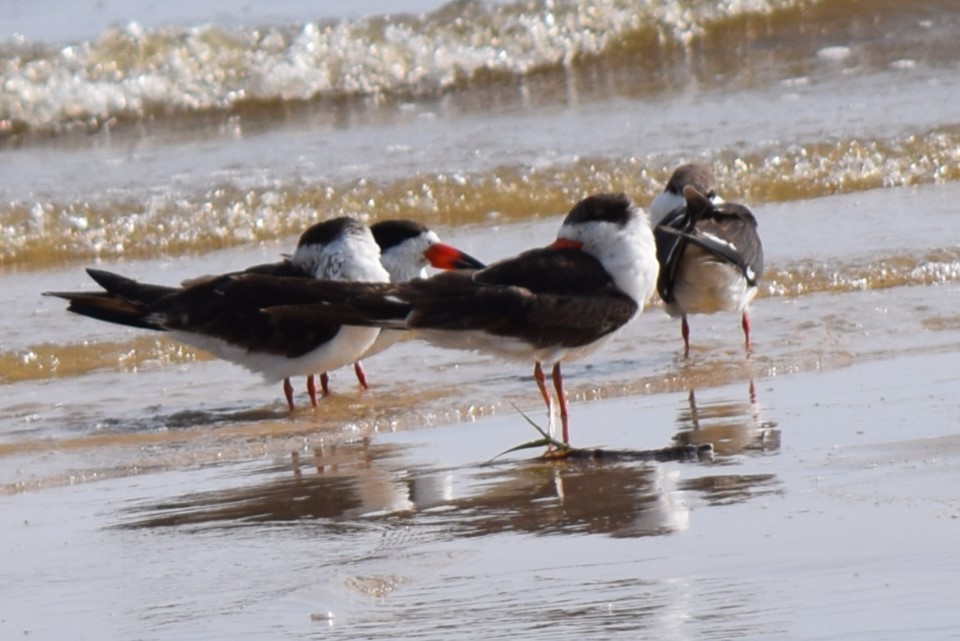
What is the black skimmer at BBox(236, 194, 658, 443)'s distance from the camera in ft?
17.5

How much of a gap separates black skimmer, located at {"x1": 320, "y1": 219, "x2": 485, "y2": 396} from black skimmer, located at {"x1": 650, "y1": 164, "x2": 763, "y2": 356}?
755 millimetres

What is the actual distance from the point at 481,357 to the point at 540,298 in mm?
1297

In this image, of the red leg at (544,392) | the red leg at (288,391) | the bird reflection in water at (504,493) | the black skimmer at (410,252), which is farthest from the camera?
the black skimmer at (410,252)

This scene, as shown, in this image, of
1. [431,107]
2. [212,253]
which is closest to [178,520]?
[212,253]

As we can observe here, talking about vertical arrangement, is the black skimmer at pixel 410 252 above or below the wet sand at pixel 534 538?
above

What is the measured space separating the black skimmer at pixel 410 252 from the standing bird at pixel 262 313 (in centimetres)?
34

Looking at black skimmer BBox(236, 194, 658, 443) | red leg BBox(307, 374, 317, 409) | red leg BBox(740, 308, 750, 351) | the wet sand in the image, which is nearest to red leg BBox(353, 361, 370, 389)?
red leg BBox(307, 374, 317, 409)

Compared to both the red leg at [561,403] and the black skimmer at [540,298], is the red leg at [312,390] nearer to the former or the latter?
the black skimmer at [540,298]

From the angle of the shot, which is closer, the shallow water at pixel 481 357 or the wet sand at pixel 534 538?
the wet sand at pixel 534 538

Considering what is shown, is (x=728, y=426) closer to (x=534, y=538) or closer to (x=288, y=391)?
(x=534, y=538)

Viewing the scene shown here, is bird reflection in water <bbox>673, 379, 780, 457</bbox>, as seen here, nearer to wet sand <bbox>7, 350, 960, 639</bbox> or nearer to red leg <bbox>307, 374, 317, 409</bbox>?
wet sand <bbox>7, 350, 960, 639</bbox>

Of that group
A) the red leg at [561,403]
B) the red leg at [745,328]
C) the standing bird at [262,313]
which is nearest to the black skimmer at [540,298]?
the red leg at [561,403]

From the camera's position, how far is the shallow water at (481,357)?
3.66m

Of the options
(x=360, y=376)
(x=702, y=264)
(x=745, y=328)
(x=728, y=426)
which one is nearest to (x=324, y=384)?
(x=360, y=376)
